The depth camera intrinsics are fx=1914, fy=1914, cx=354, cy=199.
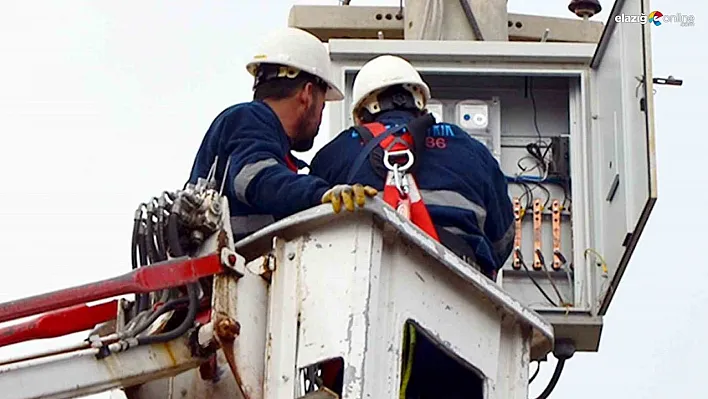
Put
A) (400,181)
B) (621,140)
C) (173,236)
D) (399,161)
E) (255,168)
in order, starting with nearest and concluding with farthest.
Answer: (173,236) → (255,168) → (400,181) → (399,161) → (621,140)

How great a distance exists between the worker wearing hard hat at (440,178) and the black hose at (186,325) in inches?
36.8

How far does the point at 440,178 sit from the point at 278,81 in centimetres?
92

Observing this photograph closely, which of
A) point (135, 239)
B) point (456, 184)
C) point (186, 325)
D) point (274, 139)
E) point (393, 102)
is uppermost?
point (393, 102)

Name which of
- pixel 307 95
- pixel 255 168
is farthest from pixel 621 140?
pixel 255 168

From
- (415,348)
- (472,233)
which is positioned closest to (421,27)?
(472,233)

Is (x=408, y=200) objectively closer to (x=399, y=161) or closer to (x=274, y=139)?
(x=399, y=161)

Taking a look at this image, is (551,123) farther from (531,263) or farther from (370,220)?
(370,220)

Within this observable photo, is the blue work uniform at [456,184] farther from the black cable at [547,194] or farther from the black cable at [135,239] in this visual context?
the black cable at [547,194]

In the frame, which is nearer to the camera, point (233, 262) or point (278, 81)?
point (233, 262)

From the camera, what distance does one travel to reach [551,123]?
10.6 m

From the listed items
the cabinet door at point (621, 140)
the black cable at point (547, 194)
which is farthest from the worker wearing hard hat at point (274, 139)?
the black cable at point (547, 194)

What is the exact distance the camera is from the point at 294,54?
277 inches

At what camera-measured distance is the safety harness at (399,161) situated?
20.2ft

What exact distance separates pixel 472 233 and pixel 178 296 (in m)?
1.24
